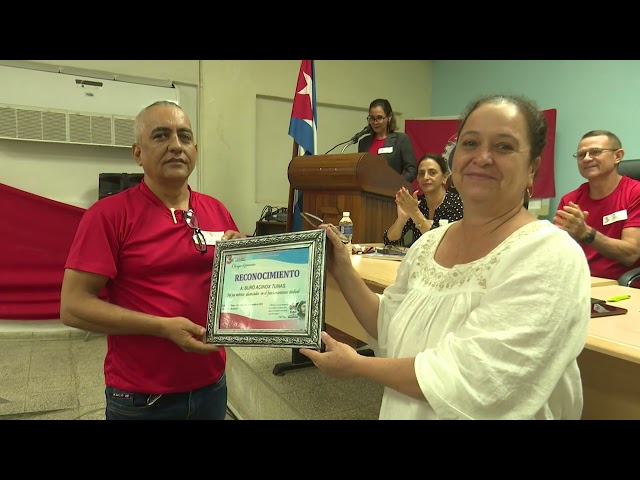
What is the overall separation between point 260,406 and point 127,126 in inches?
115

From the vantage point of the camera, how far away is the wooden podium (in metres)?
2.48

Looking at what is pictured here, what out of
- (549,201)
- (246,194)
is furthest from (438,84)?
(246,194)

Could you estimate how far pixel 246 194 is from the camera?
4645 mm

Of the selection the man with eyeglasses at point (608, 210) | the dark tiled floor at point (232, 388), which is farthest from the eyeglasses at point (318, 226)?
the man with eyeglasses at point (608, 210)

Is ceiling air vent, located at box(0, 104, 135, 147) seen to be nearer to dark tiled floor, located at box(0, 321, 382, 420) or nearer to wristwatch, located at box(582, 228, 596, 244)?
dark tiled floor, located at box(0, 321, 382, 420)

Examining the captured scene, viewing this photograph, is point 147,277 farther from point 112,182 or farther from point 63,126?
point 63,126

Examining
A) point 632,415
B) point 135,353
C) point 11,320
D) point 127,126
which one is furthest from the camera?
point 127,126

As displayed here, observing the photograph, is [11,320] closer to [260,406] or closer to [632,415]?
[260,406]

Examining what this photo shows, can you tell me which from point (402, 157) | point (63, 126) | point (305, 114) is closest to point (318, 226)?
point (305, 114)

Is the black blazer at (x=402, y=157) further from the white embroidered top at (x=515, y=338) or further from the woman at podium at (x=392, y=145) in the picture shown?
the white embroidered top at (x=515, y=338)

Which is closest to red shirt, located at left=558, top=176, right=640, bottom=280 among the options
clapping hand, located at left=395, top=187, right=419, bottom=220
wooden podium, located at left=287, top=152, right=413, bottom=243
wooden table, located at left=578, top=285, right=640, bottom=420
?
clapping hand, located at left=395, top=187, right=419, bottom=220

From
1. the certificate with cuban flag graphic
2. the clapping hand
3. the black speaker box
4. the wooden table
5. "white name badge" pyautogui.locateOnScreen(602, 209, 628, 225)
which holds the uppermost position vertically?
the black speaker box

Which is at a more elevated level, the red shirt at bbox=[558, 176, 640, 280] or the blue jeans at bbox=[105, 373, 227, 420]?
the red shirt at bbox=[558, 176, 640, 280]

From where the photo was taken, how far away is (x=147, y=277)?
1219mm
